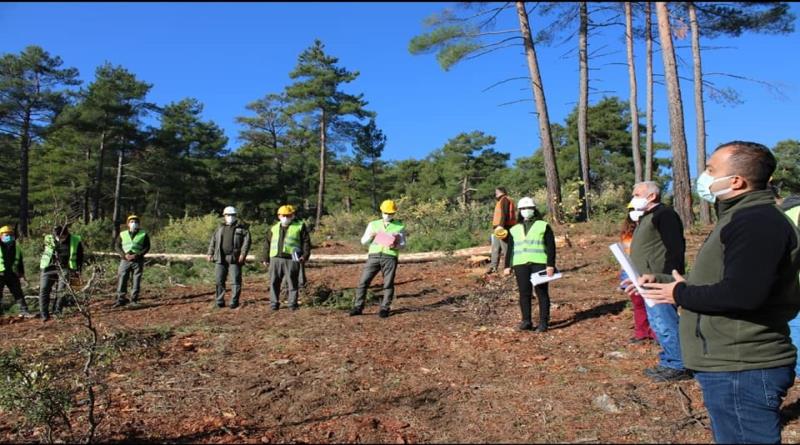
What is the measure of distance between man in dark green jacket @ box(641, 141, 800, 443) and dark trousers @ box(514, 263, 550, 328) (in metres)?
4.22

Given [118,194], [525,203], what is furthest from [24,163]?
[525,203]

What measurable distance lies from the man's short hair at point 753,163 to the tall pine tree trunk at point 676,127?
11930mm

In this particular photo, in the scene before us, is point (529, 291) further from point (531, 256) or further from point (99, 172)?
point (99, 172)

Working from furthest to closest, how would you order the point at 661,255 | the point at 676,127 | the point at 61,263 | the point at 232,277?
1. the point at 676,127
2. the point at 232,277
3. the point at 61,263
4. the point at 661,255

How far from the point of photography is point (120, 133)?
102 ft

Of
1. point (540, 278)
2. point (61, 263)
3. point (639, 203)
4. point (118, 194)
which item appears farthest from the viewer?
point (118, 194)

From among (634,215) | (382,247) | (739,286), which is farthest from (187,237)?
(739,286)

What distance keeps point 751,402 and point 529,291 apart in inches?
176

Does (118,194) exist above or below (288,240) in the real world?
above

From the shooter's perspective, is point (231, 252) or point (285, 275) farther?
point (231, 252)

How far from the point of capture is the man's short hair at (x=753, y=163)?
2.44 metres

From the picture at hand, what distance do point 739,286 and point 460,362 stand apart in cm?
368

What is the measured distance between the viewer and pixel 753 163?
245 centimetres

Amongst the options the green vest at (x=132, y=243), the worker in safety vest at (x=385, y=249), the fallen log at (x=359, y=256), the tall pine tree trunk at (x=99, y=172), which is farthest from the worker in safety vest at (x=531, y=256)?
the tall pine tree trunk at (x=99, y=172)
